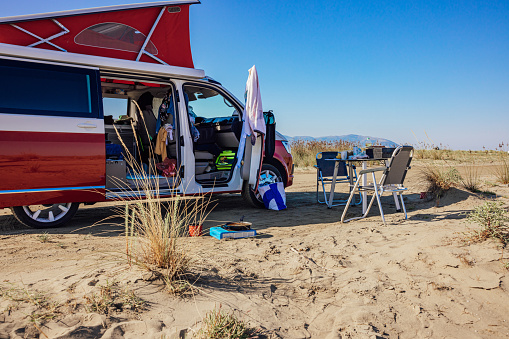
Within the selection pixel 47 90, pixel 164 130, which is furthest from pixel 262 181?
pixel 47 90

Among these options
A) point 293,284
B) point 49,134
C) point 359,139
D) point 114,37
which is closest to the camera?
point 293,284

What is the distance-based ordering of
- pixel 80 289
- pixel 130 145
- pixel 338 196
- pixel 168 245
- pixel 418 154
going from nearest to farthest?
pixel 80 289, pixel 168 245, pixel 130 145, pixel 338 196, pixel 418 154

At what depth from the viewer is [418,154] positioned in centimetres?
1894

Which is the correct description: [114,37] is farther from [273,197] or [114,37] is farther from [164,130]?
[273,197]

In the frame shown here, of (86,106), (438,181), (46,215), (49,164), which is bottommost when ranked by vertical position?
(46,215)

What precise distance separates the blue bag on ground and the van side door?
2880mm

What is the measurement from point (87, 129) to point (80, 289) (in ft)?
9.34

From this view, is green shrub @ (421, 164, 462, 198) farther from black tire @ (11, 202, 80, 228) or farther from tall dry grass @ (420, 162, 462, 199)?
black tire @ (11, 202, 80, 228)

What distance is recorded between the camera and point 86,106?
17.9 feet

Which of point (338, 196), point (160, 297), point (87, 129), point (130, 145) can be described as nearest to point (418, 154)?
point (338, 196)

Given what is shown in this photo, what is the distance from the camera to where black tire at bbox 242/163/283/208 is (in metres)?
7.27

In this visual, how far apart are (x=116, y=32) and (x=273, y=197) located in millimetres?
3739

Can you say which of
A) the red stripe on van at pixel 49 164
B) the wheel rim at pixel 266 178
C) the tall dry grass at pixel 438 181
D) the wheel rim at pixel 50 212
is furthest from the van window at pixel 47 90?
the tall dry grass at pixel 438 181

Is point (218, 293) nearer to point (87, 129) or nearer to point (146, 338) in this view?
point (146, 338)
